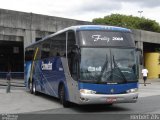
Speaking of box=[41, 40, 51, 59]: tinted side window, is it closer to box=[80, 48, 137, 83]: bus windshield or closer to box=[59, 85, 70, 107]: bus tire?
box=[59, 85, 70, 107]: bus tire

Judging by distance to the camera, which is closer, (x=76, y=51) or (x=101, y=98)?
(x=101, y=98)

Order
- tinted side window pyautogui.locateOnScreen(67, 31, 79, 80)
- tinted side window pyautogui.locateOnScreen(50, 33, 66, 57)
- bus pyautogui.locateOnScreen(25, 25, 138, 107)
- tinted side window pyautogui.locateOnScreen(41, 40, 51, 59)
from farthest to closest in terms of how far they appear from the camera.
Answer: tinted side window pyautogui.locateOnScreen(41, 40, 51, 59)
tinted side window pyautogui.locateOnScreen(50, 33, 66, 57)
tinted side window pyautogui.locateOnScreen(67, 31, 79, 80)
bus pyautogui.locateOnScreen(25, 25, 138, 107)

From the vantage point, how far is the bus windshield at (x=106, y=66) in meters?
14.4

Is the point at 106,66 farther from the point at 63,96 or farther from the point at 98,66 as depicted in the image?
the point at 63,96

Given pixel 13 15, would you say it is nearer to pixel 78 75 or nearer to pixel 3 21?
pixel 3 21

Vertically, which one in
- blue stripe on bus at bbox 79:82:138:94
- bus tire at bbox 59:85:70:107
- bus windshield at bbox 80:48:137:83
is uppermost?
bus windshield at bbox 80:48:137:83

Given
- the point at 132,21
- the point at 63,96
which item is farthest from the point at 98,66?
the point at 132,21

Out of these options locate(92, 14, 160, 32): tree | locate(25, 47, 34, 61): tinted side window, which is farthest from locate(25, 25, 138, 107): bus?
locate(92, 14, 160, 32): tree

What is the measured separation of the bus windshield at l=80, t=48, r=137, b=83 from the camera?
47.1ft

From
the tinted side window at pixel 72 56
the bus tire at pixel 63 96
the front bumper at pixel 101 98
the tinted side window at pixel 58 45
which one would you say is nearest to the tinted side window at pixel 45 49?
the tinted side window at pixel 58 45

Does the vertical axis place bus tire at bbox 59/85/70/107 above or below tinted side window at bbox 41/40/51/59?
below

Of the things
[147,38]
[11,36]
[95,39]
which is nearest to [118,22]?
[147,38]

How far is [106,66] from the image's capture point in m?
14.5

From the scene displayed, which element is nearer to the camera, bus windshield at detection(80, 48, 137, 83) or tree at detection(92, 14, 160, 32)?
bus windshield at detection(80, 48, 137, 83)
